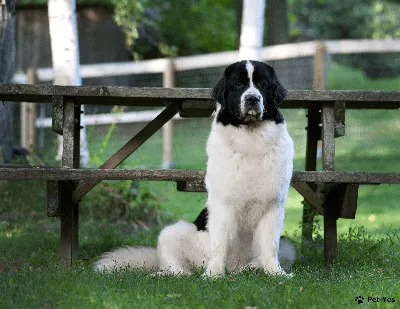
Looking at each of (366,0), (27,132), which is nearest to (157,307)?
(27,132)

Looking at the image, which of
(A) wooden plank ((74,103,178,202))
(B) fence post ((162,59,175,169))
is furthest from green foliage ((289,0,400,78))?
(A) wooden plank ((74,103,178,202))

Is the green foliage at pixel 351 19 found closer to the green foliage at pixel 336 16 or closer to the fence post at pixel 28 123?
the green foliage at pixel 336 16

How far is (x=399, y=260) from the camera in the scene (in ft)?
18.3

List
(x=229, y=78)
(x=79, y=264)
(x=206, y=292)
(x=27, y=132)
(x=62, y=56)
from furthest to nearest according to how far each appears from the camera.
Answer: (x=27, y=132), (x=62, y=56), (x=79, y=264), (x=229, y=78), (x=206, y=292)

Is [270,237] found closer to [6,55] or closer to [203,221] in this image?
[203,221]

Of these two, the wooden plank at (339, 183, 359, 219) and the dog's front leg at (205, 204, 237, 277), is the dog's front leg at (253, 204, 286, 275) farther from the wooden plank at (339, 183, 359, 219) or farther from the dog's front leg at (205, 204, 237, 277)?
the wooden plank at (339, 183, 359, 219)

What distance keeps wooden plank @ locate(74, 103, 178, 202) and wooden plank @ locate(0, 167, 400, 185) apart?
0.51 meters

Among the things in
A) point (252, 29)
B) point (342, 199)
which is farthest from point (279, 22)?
point (342, 199)

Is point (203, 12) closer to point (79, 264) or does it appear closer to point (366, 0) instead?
point (366, 0)

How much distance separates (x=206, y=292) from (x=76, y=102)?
2.20 metres

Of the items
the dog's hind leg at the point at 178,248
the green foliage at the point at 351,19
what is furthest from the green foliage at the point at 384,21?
the dog's hind leg at the point at 178,248

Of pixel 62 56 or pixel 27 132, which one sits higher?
pixel 62 56

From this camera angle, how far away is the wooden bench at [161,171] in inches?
206

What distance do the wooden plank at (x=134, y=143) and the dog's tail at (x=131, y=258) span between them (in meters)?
0.58
